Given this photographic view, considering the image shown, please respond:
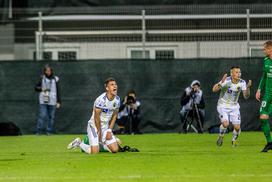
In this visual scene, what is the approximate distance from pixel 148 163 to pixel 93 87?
43.1 ft

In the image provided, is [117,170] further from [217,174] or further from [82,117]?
[82,117]

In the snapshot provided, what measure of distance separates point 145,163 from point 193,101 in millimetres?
12398

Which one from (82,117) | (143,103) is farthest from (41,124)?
(143,103)

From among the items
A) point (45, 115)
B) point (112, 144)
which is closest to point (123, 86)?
point (45, 115)

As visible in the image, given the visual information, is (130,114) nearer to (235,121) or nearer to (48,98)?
(48,98)

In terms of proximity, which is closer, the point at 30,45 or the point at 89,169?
the point at 89,169

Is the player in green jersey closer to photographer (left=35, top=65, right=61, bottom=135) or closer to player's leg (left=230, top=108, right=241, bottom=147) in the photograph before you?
player's leg (left=230, top=108, right=241, bottom=147)

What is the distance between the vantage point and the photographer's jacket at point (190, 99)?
2679cm

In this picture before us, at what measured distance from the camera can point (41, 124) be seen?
26.8m

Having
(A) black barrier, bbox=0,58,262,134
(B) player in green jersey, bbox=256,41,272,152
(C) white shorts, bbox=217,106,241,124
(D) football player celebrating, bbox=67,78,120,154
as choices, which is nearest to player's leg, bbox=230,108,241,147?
(C) white shorts, bbox=217,106,241,124

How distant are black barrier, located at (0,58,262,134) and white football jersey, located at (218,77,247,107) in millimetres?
7060

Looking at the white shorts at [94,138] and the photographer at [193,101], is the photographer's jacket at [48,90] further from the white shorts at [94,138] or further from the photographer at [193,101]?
the white shorts at [94,138]

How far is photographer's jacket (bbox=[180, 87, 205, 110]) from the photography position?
26794 millimetres

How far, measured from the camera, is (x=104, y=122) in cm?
1734
